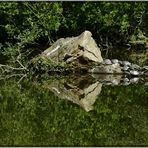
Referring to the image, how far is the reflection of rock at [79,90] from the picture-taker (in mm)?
13711

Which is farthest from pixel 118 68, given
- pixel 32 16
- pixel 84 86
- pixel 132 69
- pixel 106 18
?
pixel 32 16

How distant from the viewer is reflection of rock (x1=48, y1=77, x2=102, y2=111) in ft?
45.0

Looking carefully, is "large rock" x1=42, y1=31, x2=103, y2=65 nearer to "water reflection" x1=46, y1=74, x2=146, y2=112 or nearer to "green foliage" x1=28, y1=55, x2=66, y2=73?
"green foliage" x1=28, y1=55, x2=66, y2=73

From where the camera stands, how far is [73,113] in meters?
12.2

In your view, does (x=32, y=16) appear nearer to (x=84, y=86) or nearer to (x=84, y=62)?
(x=84, y=62)

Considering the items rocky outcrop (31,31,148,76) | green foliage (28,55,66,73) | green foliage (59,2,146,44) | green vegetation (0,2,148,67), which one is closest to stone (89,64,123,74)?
rocky outcrop (31,31,148,76)

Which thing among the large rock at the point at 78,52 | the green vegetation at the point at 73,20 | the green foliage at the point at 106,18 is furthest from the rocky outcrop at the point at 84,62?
the green foliage at the point at 106,18

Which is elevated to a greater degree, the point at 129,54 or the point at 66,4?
the point at 66,4

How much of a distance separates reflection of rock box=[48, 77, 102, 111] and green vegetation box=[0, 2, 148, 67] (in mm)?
5781

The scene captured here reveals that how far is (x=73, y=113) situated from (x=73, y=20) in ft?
44.7

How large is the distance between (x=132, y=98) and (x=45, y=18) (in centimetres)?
1083

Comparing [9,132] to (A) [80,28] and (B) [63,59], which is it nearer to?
(B) [63,59]

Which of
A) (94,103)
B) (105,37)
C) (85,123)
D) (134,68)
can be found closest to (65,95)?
(94,103)

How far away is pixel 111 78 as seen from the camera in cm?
1773
